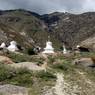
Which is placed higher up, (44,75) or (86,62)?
(86,62)

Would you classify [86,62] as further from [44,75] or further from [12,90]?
[12,90]

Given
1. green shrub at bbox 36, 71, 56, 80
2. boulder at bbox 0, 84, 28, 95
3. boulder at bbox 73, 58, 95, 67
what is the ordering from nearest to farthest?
boulder at bbox 0, 84, 28, 95 → green shrub at bbox 36, 71, 56, 80 → boulder at bbox 73, 58, 95, 67

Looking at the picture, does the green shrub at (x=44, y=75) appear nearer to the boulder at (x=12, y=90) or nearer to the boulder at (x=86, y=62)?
the boulder at (x=12, y=90)

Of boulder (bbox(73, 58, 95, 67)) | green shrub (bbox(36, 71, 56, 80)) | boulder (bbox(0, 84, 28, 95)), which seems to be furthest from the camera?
boulder (bbox(73, 58, 95, 67))

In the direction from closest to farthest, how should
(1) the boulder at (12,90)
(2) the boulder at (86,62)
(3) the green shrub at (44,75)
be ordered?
(1) the boulder at (12,90) < (3) the green shrub at (44,75) < (2) the boulder at (86,62)

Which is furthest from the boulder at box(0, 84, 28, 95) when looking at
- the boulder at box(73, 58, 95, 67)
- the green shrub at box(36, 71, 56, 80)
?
the boulder at box(73, 58, 95, 67)

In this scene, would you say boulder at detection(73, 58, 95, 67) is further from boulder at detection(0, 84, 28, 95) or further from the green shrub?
boulder at detection(0, 84, 28, 95)

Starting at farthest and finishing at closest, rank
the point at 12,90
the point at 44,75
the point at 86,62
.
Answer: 1. the point at 86,62
2. the point at 44,75
3. the point at 12,90

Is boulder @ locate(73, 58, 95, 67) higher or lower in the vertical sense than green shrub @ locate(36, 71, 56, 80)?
higher

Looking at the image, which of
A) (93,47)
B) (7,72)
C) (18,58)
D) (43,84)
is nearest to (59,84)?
(43,84)

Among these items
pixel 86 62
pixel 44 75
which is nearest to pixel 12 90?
pixel 44 75

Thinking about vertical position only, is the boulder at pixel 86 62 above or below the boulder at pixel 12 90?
above

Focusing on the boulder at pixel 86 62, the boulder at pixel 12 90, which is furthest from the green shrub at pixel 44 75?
the boulder at pixel 86 62

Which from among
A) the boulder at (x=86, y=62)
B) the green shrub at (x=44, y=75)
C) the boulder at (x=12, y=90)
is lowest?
the boulder at (x=12, y=90)
